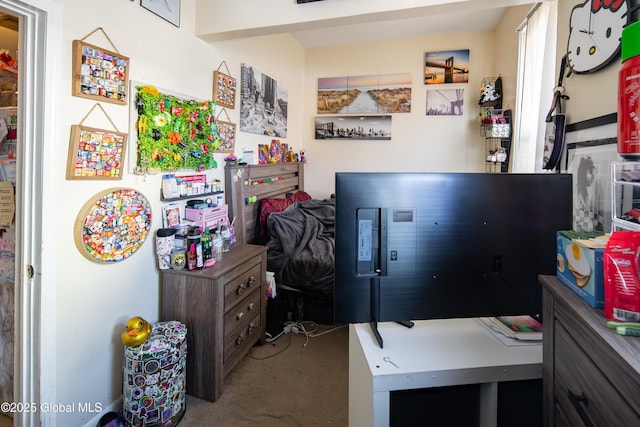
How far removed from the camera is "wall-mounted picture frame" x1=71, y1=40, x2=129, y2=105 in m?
1.38

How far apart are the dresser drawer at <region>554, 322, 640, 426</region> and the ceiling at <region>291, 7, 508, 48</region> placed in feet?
10.2

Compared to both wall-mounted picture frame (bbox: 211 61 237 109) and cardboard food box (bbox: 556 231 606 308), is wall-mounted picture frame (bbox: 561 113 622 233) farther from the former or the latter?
wall-mounted picture frame (bbox: 211 61 237 109)

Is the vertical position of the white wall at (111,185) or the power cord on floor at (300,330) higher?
the white wall at (111,185)

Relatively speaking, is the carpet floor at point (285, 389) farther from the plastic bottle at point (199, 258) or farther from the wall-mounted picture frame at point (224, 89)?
the wall-mounted picture frame at point (224, 89)

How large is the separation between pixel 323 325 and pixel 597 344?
7.66ft

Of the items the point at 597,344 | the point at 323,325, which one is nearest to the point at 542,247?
the point at 597,344

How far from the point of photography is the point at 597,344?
0.53 meters

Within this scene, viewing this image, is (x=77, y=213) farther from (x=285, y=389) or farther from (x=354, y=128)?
(x=354, y=128)

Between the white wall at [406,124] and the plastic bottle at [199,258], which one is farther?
the white wall at [406,124]

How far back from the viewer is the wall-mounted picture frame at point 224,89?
90.7 inches

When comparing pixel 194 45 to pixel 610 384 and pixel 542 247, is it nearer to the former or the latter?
pixel 542 247

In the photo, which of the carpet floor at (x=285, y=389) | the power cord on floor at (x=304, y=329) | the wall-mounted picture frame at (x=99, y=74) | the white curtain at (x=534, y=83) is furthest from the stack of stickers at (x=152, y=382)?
the white curtain at (x=534, y=83)

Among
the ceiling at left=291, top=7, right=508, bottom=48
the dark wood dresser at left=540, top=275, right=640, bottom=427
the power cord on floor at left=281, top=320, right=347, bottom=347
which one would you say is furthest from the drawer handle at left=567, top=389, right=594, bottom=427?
the ceiling at left=291, top=7, right=508, bottom=48

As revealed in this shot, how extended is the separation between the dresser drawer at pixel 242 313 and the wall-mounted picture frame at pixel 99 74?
1.27 metres
